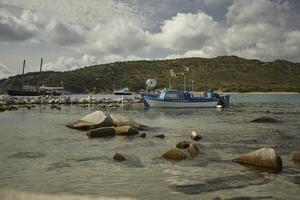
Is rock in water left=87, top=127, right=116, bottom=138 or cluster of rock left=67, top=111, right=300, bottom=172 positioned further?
rock in water left=87, top=127, right=116, bottom=138

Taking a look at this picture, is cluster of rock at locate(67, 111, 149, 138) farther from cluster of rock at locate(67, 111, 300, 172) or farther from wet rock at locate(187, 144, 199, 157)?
wet rock at locate(187, 144, 199, 157)

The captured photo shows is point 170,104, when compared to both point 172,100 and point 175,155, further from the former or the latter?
point 175,155

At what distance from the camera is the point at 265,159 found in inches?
532

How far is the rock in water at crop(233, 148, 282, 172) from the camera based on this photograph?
43.5ft

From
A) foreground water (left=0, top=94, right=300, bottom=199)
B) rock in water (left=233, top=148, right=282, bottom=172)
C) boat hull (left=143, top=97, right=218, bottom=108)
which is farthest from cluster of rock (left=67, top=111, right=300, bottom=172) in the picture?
boat hull (left=143, top=97, right=218, bottom=108)

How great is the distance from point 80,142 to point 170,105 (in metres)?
42.4

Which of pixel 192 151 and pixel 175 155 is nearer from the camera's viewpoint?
pixel 175 155

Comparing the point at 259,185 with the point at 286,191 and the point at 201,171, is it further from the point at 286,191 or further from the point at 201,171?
the point at 201,171

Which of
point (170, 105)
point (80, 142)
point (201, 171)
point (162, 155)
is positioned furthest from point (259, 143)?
point (170, 105)

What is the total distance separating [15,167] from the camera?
13266 millimetres

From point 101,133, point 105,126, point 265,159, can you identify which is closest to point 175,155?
point 265,159

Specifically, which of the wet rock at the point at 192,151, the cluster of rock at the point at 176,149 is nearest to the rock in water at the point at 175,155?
the cluster of rock at the point at 176,149

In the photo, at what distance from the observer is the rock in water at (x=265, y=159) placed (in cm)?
1327

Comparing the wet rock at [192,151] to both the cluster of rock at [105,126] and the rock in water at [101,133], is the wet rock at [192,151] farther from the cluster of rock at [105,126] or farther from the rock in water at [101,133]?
the rock in water at [101,133]
